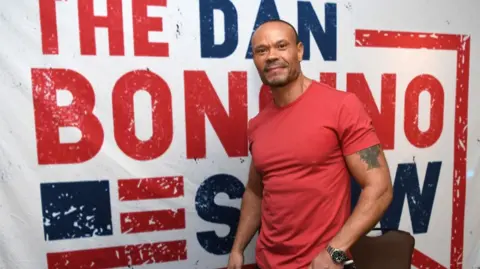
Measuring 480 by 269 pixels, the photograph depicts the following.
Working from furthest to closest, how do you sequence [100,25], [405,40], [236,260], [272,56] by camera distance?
[405,40], [100,25], [236,260], [272,56]

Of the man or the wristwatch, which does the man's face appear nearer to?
the man

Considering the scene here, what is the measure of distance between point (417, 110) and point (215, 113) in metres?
0.89

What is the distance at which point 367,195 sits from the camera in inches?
36.4

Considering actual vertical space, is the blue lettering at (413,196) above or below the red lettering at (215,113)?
below

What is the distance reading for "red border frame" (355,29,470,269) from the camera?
1.52 meters

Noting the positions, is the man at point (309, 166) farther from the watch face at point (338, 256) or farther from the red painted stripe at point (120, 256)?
the red painted stripe at point (120, 256)

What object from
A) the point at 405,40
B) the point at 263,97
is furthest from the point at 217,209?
the point at 405,40

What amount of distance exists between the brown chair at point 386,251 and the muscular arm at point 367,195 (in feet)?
1.42

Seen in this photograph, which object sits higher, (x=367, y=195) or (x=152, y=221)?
(x=367, y=195)

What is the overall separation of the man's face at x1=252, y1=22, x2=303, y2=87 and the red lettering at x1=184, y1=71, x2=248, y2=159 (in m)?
0.32

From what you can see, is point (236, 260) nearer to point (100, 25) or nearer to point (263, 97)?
point (263, 97)

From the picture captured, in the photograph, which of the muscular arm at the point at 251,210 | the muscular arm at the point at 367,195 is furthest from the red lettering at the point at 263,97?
the muscular arm at the point at 367,195

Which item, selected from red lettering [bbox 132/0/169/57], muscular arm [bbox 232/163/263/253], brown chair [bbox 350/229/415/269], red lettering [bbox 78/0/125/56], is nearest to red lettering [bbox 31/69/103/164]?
red lettering [bbox 78/0/125/56]

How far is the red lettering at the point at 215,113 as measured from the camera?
53.8 inches
